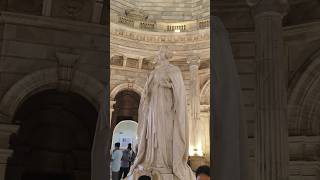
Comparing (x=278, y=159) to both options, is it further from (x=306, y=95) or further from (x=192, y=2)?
(x=192, y=2)

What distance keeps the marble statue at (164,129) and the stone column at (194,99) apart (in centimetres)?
753

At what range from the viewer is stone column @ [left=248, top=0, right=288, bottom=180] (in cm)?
513

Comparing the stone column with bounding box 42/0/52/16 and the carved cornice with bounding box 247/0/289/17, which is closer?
the carved cornice with bounding box 247/0/289/17

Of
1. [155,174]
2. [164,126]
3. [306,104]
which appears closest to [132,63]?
[164,126]

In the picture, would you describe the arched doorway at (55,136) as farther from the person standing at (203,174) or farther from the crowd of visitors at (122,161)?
the person standing at (203,174)

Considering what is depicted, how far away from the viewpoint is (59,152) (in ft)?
29.3

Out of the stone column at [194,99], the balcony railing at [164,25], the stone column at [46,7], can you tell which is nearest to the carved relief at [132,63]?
the balcony railing at [164,25]

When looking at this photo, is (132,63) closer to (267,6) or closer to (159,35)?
(159,35)

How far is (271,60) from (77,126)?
4.68 metres

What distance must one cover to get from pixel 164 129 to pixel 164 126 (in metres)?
0.05

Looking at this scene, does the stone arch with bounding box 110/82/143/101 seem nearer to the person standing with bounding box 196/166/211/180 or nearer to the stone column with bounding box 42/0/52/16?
the stone column with bounding box 42/0/52/16

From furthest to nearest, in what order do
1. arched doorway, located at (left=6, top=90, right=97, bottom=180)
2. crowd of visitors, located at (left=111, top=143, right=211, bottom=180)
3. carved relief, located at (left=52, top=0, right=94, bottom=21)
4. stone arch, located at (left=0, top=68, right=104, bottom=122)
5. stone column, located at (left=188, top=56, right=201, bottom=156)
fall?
stone column, located at (left=188, top=56, right=201, bottom=156), crowd of visitors, located at (left=111, top=143, right=211, bottom=180), arched doorway, located at (left=6, top=90, right=97, bottom=180), carved relief, located at (left=52, top=0, right=94, bottom=21), stone arch, located at (left=0, top=68, right=104, bottom=122)

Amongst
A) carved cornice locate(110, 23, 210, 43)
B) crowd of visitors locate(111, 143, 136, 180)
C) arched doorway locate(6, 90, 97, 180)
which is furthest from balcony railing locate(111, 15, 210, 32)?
arched doorway locate(6, 90, 97, 180)

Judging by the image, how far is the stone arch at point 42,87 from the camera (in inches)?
307
